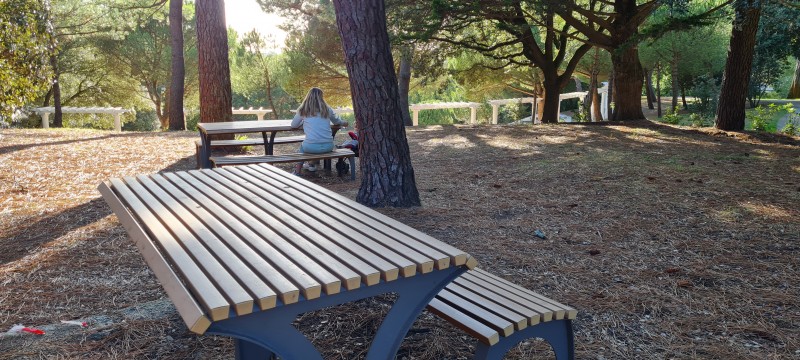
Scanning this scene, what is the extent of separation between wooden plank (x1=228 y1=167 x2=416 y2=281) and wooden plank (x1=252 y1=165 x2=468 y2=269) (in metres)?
0.07

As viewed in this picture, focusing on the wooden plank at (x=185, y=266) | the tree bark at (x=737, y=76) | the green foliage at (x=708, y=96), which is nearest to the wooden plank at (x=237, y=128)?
the wooden plank at (x=185, y=266)

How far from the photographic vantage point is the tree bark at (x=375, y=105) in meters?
5.02

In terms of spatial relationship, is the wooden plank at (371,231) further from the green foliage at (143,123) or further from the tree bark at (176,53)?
the green foliage at (143,123)

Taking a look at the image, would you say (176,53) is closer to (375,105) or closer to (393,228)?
(375,105)

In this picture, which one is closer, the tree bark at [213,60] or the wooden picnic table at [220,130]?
the wooden picnic table at [220,130]

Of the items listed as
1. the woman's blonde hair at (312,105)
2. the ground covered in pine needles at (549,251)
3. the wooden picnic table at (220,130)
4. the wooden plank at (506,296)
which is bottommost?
the ground covered in pine needles at (549,251)

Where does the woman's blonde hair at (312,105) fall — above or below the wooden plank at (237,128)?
above

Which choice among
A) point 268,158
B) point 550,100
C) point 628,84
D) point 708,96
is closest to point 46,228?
point 268,158

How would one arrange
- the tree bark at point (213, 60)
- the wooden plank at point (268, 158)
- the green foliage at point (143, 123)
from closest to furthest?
the wooden plank at point (268, 158) → the tree bark at point (213, 60) → the green foliage at point (143, 123)

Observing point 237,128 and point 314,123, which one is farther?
point 314,123

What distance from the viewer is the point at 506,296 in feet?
7.97

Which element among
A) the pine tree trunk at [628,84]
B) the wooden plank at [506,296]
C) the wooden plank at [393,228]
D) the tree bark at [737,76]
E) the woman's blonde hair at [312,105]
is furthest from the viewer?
the pine tree trunk at [628,84]

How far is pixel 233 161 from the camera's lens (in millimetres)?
6148

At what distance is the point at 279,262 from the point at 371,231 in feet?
1.58
